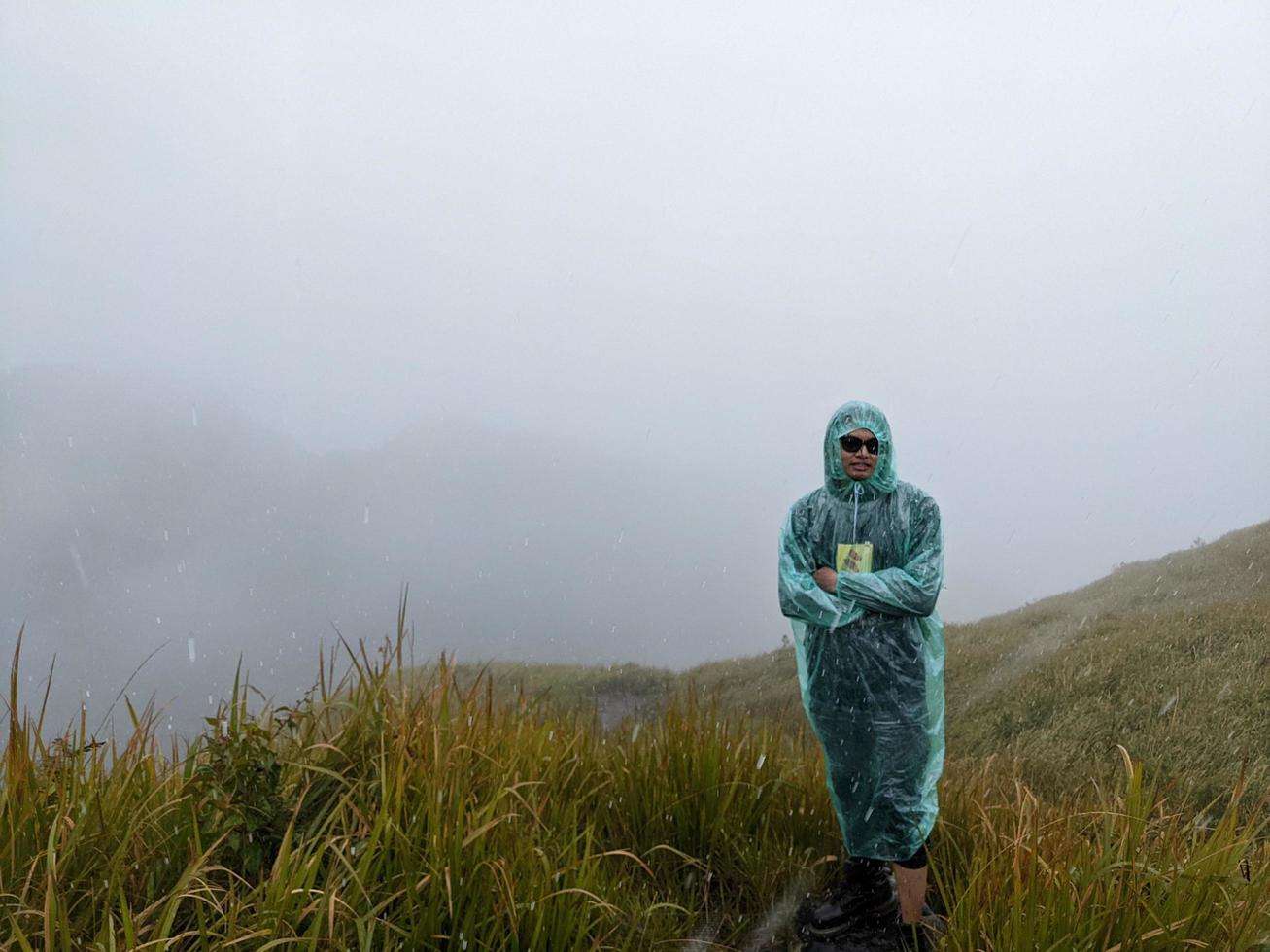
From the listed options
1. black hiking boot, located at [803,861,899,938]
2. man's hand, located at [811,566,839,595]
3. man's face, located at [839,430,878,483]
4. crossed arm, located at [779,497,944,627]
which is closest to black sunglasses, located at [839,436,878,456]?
man's face, located at [839,430,878,483]

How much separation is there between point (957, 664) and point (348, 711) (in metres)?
9.85

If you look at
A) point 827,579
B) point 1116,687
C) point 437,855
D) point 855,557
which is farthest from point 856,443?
point 1116,687

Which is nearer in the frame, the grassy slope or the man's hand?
the man's hand

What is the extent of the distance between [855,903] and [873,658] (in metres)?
1.16

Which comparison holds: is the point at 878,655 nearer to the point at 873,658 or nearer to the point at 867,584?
the point at 873,658

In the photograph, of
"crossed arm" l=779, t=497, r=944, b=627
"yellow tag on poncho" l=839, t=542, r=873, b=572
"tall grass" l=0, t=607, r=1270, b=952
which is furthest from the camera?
"yellow tag on poncho" l=839, t=542, r=873, b=572

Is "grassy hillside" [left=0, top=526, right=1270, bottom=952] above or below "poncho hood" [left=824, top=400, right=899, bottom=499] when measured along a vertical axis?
below

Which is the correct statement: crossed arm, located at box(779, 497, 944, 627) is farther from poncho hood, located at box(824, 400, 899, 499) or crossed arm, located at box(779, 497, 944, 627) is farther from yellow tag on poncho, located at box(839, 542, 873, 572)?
poncho hood, located at box(824, 400, 899, 499)

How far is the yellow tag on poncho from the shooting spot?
12.9 ft

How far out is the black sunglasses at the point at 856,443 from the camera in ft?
12.8

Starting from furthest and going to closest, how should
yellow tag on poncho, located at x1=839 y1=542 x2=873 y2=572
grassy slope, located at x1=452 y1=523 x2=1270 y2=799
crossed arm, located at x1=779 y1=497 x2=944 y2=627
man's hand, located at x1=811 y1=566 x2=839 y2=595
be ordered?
grassy slope, located at x1=452 y1=523 x2=1270 y2=799 → yellow tag on poncho, located at x1=839 y1=542 x2=873 y2=572 → man's hand, located at x1=811 y1=566 x2=839 y2=595 → crossed arm, located at x1=779 y1=497 x2=944 y2=627

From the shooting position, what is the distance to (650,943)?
3.32 metres

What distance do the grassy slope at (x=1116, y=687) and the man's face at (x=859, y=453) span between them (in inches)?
61.0

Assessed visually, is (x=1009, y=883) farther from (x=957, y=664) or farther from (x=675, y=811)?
(x=957, y=664)
